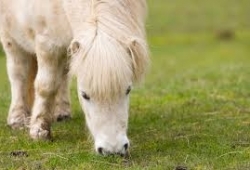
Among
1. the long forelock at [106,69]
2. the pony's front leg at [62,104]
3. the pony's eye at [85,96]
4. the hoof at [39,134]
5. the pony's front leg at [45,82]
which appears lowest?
the pony's front leg at [62,104]

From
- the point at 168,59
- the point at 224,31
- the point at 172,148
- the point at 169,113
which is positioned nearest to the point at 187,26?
the point at 224,31

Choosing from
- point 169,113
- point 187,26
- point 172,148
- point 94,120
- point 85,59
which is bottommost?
point 187,26

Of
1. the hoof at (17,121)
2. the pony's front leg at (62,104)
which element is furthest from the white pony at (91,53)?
the pony's front leg at (62,104)

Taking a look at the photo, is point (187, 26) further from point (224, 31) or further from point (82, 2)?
point (82, 2)

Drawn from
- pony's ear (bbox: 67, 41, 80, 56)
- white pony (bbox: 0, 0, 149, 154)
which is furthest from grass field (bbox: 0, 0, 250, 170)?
pony's ear (bbox: 67, 41, 80, 56)

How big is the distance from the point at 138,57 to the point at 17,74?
279 centimetres

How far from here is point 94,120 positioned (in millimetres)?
7000

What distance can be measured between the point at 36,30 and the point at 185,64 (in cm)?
1565

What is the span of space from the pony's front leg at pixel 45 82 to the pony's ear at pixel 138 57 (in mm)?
1201

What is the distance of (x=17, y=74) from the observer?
939 cm

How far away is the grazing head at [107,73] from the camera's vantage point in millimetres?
6750

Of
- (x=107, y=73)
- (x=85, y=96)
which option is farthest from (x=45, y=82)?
(x=107, y=73)

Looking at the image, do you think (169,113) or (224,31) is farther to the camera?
(224,31)

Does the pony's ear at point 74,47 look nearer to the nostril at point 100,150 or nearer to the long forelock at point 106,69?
the long forelock at point 106,69
